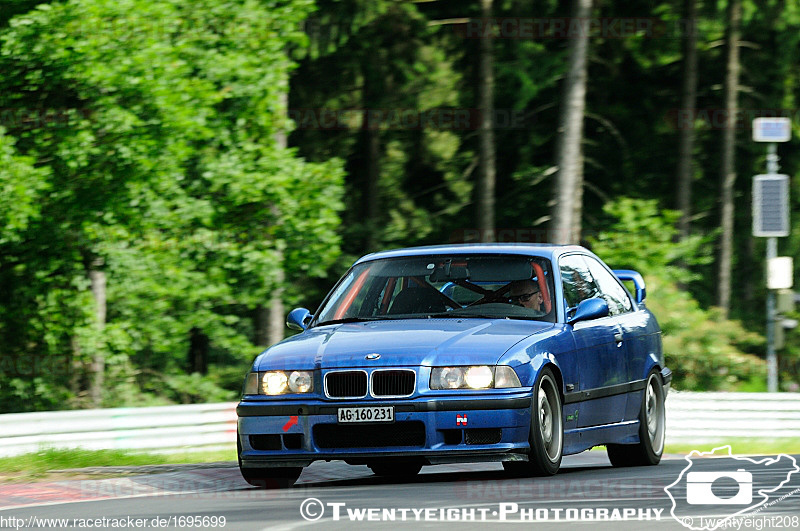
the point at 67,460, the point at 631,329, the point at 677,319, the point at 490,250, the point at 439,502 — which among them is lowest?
the point at 677,319

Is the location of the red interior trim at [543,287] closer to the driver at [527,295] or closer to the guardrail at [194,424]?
the driver at [527,295]

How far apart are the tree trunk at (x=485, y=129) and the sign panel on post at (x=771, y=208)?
13.1 meters

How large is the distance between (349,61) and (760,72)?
11.4m

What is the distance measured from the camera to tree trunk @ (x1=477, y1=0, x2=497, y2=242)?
33906 millimetres

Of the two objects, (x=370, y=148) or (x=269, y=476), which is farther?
(x=370, y=148)

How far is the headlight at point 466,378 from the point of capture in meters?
9.09

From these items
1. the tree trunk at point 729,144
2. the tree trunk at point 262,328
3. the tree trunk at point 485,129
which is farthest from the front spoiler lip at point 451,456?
the tree trunk at point 729,144

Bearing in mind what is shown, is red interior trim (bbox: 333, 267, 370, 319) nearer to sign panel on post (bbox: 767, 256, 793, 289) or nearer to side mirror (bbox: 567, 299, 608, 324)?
side mirror (bbox: 567, 299, 608, 324)

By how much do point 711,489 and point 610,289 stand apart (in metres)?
2.94

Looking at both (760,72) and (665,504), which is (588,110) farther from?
(665,504)

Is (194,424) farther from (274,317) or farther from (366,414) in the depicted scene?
(274,317)

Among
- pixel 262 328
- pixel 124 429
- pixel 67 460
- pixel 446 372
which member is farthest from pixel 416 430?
pixel 262 328

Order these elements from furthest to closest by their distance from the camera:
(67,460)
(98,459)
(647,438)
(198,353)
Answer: (198,353) → (98,459) → (67,460) → (647,438)

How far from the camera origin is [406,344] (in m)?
9.28
